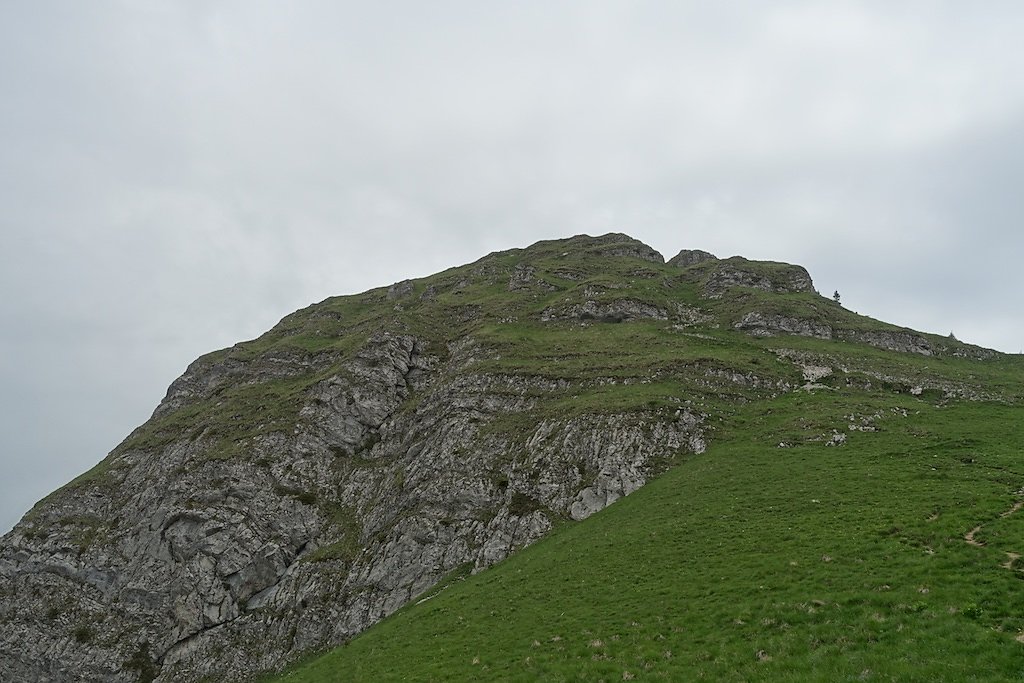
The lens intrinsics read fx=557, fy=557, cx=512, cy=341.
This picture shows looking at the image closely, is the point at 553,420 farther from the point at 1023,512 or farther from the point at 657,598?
the point at 1023,512

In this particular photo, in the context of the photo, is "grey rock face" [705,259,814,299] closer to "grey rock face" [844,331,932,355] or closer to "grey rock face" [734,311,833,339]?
"grey rock face" [734,311,833,339]

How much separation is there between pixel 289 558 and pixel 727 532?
164ft

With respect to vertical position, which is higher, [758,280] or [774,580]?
[758,280]

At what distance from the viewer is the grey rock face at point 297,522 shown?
5616 cm

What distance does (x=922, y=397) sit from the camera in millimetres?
62438

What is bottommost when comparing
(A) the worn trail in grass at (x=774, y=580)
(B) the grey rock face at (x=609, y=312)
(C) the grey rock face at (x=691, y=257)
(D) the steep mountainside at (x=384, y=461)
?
(A) the worn trail in grass at (x=774, y=580)

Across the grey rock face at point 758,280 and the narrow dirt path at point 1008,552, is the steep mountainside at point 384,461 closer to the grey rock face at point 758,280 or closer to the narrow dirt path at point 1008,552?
the grey rock face at point 758,280

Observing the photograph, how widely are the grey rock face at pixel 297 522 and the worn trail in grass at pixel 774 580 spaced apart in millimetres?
6693

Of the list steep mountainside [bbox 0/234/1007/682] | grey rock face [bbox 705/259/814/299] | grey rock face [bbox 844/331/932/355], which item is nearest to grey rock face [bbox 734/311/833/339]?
steep mountainside [bbox 0/234/1007/682]

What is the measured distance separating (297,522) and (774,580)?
5633cm

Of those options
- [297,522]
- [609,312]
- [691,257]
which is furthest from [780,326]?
[297,522]

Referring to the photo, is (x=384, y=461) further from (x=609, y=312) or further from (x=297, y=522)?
(x=609, y=312)

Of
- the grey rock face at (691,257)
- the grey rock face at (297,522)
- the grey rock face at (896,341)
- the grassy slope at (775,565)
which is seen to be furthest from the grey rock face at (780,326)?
the grey rock face at (691,257)

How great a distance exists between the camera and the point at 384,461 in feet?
248
